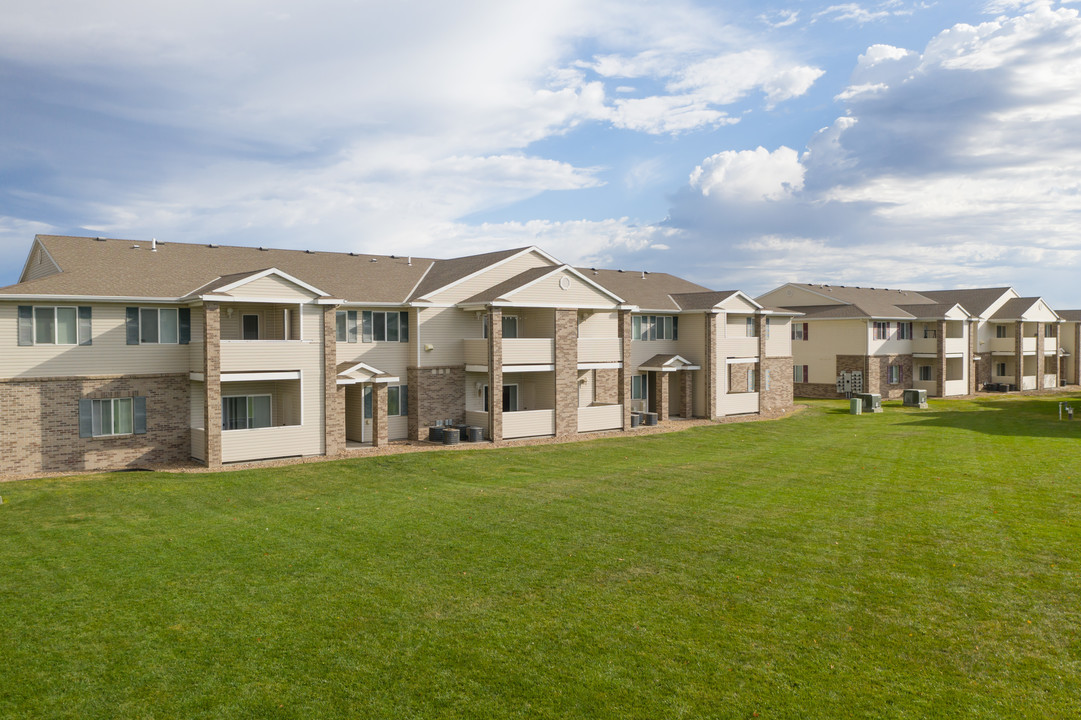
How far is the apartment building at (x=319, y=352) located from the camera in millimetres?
23219

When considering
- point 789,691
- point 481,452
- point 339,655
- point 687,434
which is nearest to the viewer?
point 789,691

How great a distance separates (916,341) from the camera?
2120 inches

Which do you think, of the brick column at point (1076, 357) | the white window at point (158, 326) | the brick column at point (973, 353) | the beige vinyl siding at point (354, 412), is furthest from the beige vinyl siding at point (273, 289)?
the brick column at point (1076, 357)

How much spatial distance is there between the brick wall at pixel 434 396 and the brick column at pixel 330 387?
163 inches

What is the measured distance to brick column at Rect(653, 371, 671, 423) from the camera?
123 feet

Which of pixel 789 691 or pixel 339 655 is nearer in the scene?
pixel 789 691

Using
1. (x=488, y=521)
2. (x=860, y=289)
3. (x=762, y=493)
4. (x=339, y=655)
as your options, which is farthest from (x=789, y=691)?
(x=860, y=289)

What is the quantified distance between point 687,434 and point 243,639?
82.4 feet

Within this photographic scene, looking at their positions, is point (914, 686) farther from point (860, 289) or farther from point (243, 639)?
point (860, 289)

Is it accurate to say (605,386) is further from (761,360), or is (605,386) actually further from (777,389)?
(777,389)

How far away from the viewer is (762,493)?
19172 mm

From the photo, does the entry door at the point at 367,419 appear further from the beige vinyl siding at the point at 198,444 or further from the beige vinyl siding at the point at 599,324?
the beige vinyl siding at the point at 599,324

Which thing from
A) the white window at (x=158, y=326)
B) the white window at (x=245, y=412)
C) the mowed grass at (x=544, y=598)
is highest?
the white window at (x=158, y=326)

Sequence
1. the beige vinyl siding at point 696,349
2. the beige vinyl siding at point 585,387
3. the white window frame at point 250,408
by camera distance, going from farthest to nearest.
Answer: the beige vinyl siding at point 696,349, the beige vinyl siding at point 585,387, the white window frame at point 250,408
